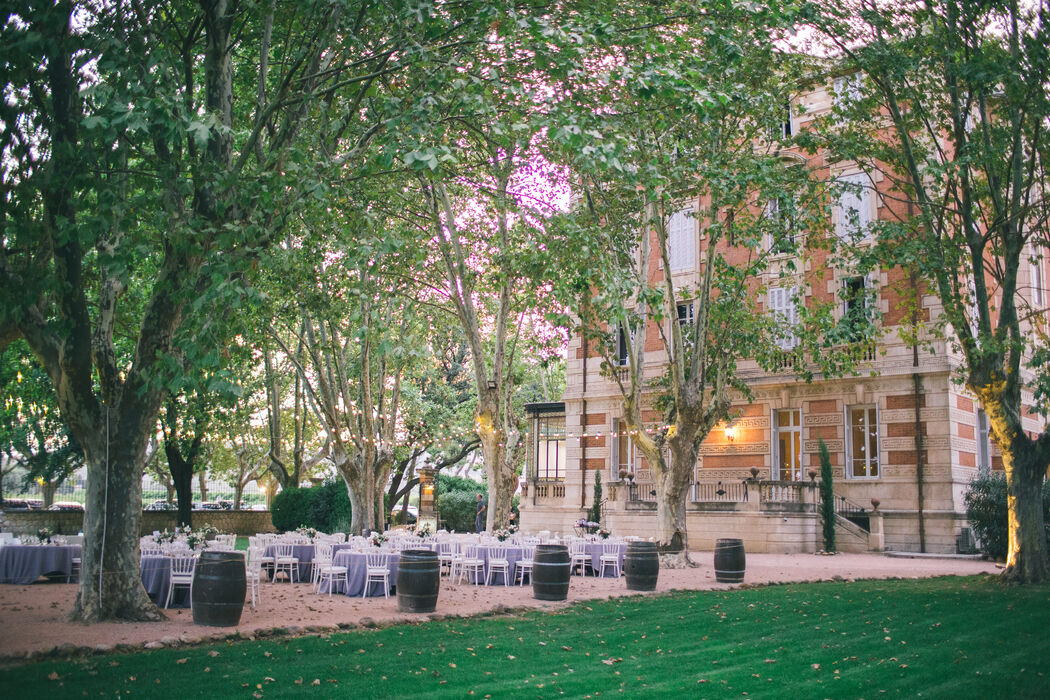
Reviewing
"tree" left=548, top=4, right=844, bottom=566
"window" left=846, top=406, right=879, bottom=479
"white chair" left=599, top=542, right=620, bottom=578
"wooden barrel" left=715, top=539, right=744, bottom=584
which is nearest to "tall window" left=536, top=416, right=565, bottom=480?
"tree" left=548, top=4, right=844, bottom=566

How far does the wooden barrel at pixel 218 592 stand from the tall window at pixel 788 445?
70.0ft

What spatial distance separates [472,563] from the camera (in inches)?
650

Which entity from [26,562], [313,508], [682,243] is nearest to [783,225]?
[682,243]

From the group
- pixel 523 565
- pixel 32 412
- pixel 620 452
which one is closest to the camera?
pixel 523 565

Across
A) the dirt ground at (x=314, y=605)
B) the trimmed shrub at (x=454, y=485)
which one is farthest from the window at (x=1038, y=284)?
the trimmed shrub at (x=454, y=485)

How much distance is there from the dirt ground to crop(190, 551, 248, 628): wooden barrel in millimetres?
205

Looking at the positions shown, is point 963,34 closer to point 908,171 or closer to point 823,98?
point 908,171

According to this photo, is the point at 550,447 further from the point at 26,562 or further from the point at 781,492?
the point at 26,562

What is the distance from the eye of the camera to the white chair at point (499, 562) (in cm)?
1659

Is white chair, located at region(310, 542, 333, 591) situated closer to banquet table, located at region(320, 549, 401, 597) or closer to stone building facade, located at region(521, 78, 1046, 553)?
banquet table, located at region(320, 549, 401, 597)

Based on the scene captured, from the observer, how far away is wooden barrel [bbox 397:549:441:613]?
39.2 feet

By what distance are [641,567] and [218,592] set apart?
790cm

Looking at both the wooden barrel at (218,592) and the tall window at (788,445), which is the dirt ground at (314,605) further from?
the tall window at (788,445)

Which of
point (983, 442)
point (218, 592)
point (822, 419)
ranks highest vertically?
point (822, 419)
